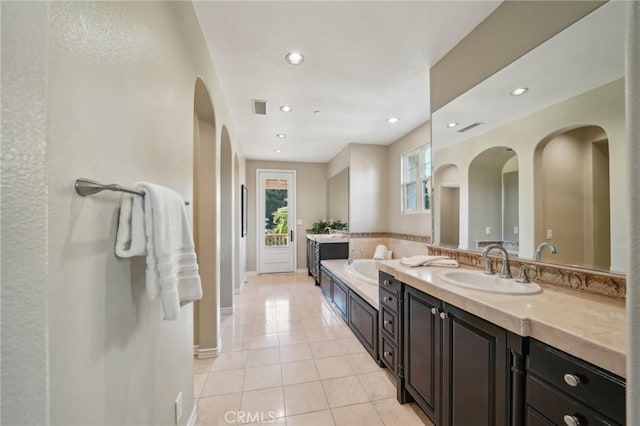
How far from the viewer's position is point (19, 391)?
33 centimetres

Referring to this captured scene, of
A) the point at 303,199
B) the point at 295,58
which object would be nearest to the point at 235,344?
the point at 295,58

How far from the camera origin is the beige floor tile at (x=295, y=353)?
7.89 ft

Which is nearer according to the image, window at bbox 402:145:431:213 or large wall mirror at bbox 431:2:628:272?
large wall mirror at bbox 431:2:628:272

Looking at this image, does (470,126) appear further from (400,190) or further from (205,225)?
(205,225)

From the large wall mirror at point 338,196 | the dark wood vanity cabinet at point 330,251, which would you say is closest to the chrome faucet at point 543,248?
the dark wood vanity cabinet at point 330,251

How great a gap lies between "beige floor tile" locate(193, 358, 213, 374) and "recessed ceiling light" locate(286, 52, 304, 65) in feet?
8.87

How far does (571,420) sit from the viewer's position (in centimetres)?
83

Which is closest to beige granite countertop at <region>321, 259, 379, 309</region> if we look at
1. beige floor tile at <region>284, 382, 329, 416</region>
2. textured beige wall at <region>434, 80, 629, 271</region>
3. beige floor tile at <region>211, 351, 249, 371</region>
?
beige floor tile at <region>284, 382, 329, 416</region>

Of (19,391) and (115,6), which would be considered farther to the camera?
(115,6)

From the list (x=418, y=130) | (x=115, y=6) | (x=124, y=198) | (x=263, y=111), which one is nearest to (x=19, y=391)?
(x=124, y=198)

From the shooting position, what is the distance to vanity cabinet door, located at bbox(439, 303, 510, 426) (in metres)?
1.07

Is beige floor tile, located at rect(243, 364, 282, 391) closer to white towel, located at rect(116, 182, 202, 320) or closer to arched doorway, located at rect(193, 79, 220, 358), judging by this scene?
arched doorway, located at rect(193, 79, 220, 358)

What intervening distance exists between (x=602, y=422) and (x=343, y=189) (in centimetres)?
440

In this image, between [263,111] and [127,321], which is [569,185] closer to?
[127,321]
